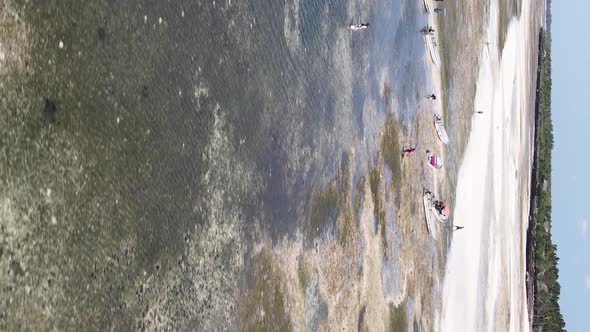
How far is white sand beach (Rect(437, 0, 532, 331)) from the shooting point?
117 ft

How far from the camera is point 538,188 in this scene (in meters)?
64.1

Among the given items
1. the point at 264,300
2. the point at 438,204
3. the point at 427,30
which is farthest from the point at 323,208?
the point at 427,30

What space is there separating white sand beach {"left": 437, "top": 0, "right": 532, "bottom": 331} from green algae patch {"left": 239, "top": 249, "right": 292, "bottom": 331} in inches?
572

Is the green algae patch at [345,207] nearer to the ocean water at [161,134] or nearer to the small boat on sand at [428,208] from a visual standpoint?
the ocean water at [161,134]

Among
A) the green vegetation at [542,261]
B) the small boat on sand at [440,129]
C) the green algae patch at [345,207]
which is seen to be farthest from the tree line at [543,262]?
the green algae patch at [345,207]

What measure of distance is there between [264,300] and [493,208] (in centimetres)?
2722

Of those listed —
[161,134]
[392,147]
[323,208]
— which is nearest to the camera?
[161,134]

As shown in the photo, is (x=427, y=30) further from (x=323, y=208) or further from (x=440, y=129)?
(x=323, y=208)

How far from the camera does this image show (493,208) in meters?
42.7

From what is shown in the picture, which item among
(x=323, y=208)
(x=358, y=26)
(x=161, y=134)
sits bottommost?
(x=161, y=134)

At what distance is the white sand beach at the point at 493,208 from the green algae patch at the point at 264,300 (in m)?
14.5

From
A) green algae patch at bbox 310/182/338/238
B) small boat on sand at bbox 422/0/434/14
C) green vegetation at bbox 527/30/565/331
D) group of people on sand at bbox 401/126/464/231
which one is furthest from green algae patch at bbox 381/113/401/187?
green vegetation at bbox 527/30/565/331

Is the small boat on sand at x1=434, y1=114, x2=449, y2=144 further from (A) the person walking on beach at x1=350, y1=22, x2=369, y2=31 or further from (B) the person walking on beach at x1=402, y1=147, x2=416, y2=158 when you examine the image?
(A) the person walking on beach at x1=350, y1=22, x2=369, y2=31

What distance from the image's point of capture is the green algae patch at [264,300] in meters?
18.0
